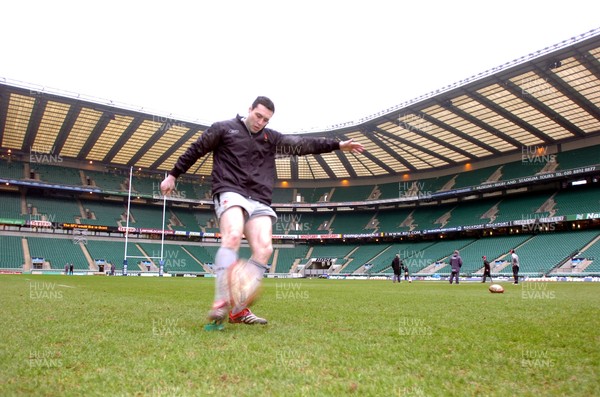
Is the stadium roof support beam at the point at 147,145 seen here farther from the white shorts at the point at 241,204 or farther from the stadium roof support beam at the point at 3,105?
the white shorts at the point at 241,204

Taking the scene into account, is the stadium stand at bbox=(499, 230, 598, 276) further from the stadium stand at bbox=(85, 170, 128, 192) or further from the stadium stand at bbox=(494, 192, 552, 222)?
the stadium stand at bbox=(85, 170, 128, 192)

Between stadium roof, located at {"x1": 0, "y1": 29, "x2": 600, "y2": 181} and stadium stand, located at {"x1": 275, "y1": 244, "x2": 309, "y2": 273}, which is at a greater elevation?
stadium roof, located at {"x1": 0, "y1": 29, "x2": 600, "y2": 181}

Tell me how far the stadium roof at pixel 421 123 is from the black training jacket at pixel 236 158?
3075 cm

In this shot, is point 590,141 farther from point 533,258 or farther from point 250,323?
point 250,323

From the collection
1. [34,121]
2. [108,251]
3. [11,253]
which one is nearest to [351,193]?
[108,251]

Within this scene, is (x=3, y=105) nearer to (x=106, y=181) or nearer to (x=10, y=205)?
(x=10, y=205)

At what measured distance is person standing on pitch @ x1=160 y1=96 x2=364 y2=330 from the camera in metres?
4.36

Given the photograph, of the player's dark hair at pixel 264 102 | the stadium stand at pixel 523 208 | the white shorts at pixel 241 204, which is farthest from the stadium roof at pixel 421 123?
the white shorts at pixel 241 204

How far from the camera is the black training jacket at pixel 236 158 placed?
4.62 meters

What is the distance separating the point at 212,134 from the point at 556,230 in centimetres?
4694

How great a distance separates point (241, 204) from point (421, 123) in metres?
41.5

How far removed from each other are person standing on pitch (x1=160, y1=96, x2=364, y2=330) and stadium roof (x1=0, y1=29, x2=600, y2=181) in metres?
→ 30.7

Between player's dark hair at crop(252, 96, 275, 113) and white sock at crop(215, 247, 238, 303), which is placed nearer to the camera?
white sock at crop(215, 247, 238, 303)

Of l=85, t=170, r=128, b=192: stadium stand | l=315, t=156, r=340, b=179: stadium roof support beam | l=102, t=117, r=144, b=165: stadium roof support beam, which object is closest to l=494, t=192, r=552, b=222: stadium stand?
l=315, t=156, r=340, b=179: stadium roof support beam
